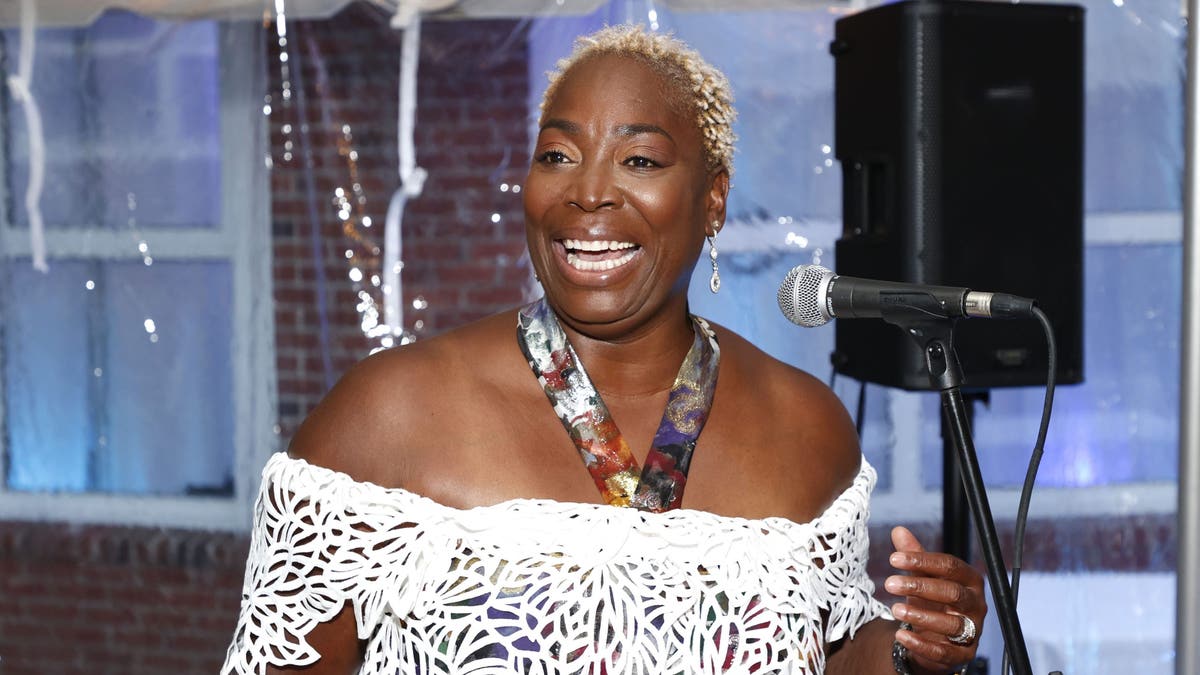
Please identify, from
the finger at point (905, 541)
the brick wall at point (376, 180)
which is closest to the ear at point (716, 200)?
the finger at point (905, 541)

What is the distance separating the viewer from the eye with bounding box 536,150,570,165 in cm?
187

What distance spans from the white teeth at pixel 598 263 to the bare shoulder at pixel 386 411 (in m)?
0.22

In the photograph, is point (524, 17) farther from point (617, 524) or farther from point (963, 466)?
point (963, 466)

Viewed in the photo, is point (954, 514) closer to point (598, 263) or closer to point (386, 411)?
point (598, 263)

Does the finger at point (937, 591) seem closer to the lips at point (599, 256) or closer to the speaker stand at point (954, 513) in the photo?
the lips at point (599, 256)

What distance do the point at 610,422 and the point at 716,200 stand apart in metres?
0.42

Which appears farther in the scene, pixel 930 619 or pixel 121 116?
pixel 121 116

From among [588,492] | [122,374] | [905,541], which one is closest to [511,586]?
[588,492]

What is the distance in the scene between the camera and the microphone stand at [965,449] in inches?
60.1

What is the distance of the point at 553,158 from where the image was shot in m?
1.88

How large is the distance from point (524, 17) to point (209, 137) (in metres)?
1.12

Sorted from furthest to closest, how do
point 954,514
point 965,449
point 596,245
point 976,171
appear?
point 954,514 < point 976,171 < point 596,245 < point 965,449

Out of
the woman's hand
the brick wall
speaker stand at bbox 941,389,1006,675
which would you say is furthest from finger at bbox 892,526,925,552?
the brick wall

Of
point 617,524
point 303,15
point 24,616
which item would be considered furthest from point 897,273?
Answer: point 24,616
